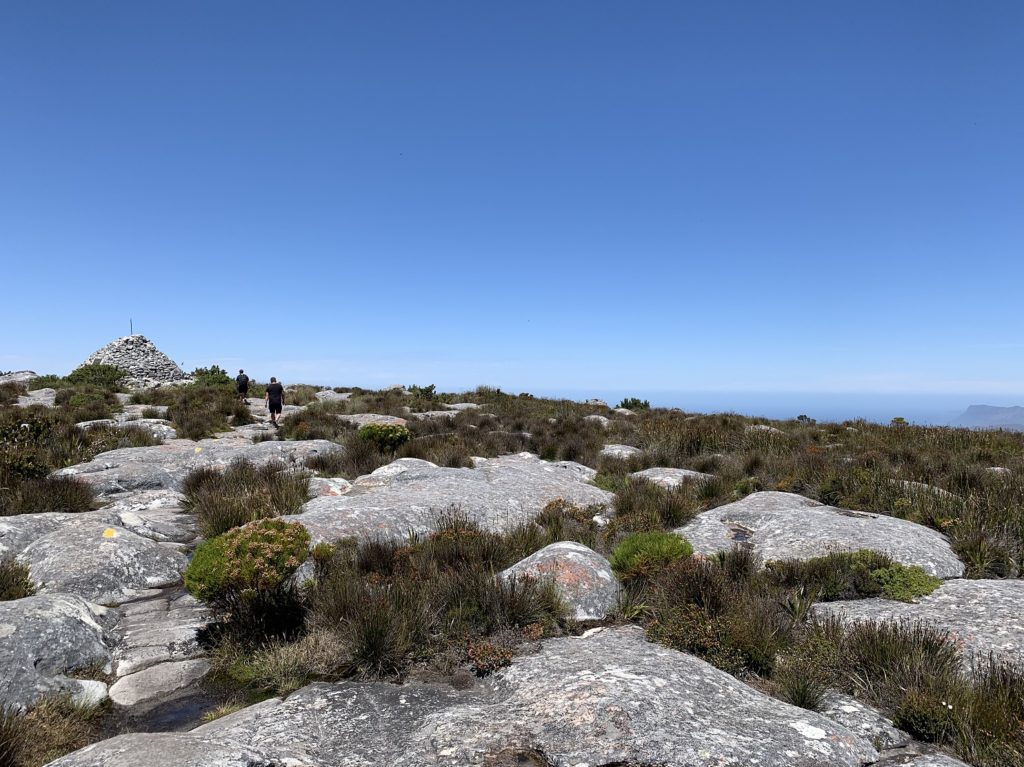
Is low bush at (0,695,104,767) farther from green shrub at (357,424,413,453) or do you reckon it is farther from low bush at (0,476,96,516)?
green shrub at (357,424,413,453)

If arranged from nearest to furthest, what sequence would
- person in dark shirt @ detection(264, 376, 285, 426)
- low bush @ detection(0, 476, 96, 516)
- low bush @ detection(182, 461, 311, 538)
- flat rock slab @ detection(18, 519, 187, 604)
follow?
flat rock slab @ detection(18, 519, 187, 604) < low bush @ detection(182, 461, 311, 538) < low bush @ detection(0, 476, 96, 516) < person in dark shirt @ detection(264, 376, 285, 426)

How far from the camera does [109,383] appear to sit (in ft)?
114

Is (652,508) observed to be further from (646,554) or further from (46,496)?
(46,496)

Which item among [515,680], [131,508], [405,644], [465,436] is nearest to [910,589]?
[515,680]

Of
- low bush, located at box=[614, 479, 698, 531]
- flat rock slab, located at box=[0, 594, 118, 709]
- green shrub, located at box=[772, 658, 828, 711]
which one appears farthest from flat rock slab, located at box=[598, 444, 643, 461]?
flat rock slab, located at box=[0, 594, 118, 709]

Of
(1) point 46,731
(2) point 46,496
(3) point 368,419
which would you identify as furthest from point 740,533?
(3) point 368,419

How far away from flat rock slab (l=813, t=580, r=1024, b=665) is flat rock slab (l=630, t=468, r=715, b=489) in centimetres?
541

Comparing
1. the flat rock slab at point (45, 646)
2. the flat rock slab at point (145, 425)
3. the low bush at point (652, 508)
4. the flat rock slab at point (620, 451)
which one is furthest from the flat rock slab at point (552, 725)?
the flat rock slab at point (145, 425)

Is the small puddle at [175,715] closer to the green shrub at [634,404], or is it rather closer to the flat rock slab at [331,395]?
the flat rock slab at [331,395]

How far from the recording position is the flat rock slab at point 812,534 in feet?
24.0

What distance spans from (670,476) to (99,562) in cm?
1068

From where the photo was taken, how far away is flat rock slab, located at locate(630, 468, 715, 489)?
39.2 ft

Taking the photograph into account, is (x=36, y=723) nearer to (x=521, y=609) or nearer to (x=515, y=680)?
(x=515, y=680)

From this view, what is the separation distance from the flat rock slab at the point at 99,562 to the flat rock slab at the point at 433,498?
1.89 meters
